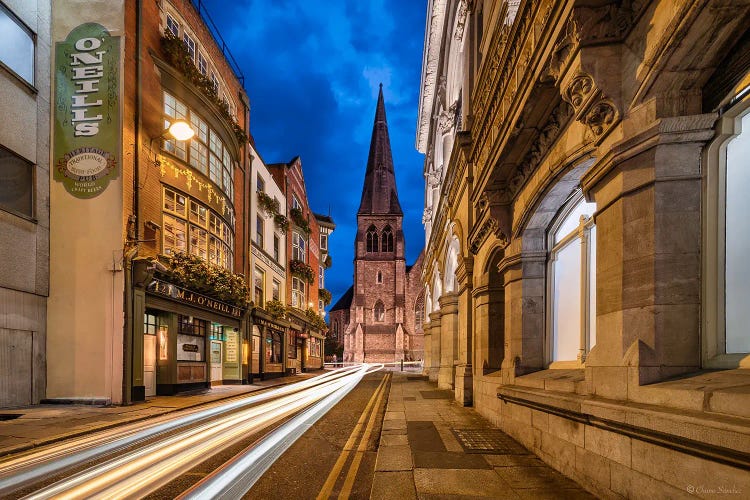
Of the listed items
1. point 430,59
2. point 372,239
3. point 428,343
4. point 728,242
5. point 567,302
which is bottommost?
point 428,343

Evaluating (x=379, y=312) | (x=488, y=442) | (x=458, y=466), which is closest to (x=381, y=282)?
(x=379, y=312)

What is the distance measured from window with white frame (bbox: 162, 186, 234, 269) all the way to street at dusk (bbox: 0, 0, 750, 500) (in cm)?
11

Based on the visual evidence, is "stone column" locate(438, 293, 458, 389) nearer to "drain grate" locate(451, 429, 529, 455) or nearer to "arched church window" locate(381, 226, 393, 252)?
"drain grate" locate(451, 429, 529, 455)

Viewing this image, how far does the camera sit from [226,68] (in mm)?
22094

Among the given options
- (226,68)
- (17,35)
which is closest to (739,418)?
(17,35)

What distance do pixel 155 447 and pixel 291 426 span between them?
300 centimetres

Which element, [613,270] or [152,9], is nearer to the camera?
[613,270]

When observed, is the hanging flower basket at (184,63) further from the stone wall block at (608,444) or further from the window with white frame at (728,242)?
the stone wall block at (608,444)

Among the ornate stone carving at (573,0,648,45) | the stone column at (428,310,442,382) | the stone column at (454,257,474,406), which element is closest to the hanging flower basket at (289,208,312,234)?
the stone column at (428,310,442,382)

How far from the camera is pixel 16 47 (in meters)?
12.9

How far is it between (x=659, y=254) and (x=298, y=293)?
3144cm

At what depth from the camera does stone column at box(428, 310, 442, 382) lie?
22.3 metres

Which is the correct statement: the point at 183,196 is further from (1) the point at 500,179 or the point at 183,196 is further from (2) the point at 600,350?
(2) the point at 600,350

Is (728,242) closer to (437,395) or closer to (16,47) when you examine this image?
(437,395)
